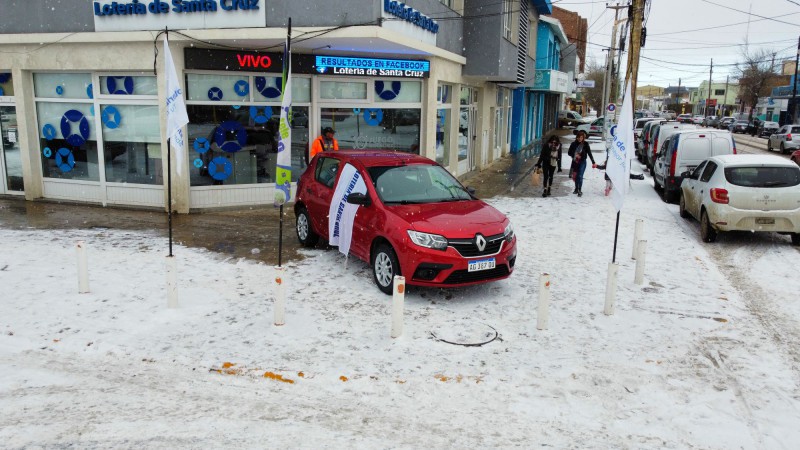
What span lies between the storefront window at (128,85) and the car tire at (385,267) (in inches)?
297

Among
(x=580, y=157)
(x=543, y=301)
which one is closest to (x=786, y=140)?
(x=580, y=157)

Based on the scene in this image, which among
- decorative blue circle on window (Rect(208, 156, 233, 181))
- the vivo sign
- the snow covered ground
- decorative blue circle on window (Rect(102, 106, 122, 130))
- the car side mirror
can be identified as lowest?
the snow covered ground

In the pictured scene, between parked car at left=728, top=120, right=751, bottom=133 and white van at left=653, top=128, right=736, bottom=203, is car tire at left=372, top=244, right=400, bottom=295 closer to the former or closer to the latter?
white van at left=653, top=128, right=736, bottom=203

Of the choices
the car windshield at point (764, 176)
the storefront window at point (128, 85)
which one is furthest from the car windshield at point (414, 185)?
the storefront window at point (128, 85)

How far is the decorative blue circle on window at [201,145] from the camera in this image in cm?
1311

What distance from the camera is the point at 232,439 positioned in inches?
185

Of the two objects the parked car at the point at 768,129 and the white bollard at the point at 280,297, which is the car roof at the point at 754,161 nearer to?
the white bollard at the point at 280,297

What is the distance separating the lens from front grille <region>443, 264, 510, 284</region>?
24.9 ft

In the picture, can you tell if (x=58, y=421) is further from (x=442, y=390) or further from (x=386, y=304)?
(x=386, y=304)

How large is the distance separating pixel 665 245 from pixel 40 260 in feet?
34.5

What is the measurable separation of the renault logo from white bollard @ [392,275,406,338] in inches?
56.9

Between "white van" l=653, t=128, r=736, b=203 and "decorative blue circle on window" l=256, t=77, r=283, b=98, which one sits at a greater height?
"decorative blue circle on window" l=256, t=77, r=283, b=98

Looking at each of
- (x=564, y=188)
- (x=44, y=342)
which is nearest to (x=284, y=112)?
(x=44, y=342)

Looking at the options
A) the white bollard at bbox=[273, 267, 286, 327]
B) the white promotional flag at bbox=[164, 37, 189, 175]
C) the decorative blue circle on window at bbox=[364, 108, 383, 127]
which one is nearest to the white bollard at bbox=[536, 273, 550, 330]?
the white bollard at bbox=[273, 267, 286, 327]
